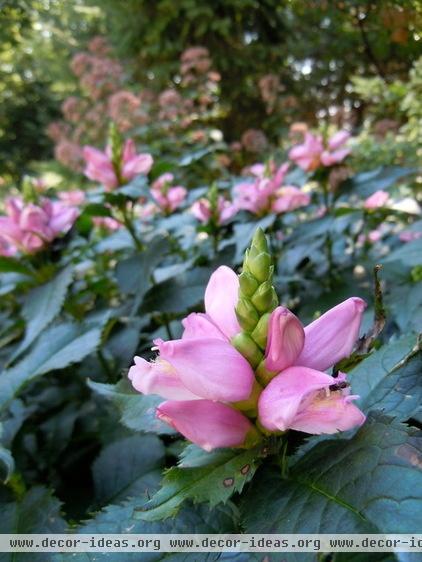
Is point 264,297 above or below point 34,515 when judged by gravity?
above

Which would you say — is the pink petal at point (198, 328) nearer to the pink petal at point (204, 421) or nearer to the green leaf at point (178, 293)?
the pink petal at point (204, 421)

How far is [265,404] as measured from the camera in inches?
17.0

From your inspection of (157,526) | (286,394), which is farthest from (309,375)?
(157,526)

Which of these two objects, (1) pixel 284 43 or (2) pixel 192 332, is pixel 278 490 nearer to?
(2) pixel 192 332

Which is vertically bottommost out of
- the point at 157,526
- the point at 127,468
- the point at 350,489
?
the point at 127,468

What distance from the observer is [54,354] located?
89 cm

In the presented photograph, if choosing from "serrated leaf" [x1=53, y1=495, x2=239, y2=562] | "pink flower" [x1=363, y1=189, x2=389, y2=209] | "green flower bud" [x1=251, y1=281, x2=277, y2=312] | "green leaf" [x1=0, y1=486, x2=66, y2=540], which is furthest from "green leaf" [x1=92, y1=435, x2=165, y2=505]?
"pink flower" [x1=363, y1=189, x2=389, y2=209]

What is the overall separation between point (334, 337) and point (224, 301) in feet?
0.39

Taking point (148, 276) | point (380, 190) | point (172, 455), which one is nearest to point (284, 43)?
point (380, 190)

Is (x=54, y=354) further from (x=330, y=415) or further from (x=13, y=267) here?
(x=330, y=415)

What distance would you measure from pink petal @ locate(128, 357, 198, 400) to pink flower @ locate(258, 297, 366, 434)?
0.27 feet

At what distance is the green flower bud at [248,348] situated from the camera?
→ 456 mm

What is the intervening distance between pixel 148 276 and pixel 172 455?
0.43 meters

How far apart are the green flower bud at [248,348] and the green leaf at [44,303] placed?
2.29 ft
